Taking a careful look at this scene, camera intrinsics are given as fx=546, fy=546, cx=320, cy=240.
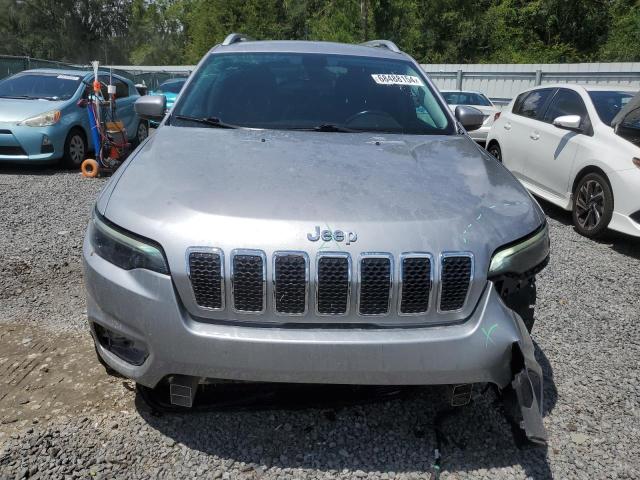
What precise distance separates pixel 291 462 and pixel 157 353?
74cm

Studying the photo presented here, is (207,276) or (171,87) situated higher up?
(207,276)

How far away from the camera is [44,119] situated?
8.17 meters

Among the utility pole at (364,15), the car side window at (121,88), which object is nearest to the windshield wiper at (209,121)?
the car side window at (121,88)

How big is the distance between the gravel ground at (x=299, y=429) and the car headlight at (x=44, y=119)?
5.52 m

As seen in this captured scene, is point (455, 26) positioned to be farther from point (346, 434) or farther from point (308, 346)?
point (308, 346)

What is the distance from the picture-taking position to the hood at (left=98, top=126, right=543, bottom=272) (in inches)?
77.1

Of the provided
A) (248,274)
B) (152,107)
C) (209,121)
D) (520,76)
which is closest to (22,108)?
(152,107)

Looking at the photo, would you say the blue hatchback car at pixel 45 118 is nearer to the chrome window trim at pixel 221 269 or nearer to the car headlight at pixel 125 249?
the car headlight at pixel 125 249

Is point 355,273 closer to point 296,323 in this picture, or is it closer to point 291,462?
point 296,323

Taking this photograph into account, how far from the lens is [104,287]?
6.74 ft

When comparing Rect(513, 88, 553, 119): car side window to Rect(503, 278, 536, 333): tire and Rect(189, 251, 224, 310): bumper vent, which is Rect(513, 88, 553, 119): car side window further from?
Rect(189, 251, 224, 310): bumper vent

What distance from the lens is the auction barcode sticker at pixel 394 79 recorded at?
3.55 metres

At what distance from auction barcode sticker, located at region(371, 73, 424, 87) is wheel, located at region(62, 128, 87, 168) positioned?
6.60 m

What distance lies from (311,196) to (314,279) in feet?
1.29
